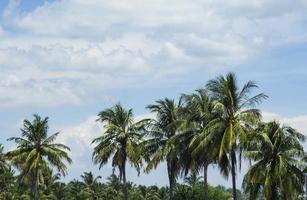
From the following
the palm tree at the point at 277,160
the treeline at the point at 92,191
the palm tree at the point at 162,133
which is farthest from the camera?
the treeline at the point at 92,191

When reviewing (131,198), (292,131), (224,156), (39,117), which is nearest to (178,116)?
(224,156)

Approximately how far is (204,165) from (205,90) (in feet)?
21.7

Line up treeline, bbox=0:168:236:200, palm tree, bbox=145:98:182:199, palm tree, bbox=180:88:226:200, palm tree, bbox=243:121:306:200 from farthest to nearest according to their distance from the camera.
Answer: treeline, bbox=0:168:236:200 < palm tree, bbox=145:98:182:199 < palm tree, bbox=180:88:226:200 < palm tree, bbox=243:121:306:200

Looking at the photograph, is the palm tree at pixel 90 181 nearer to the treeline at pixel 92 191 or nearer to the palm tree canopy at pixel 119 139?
the treeline at pixel 92 191

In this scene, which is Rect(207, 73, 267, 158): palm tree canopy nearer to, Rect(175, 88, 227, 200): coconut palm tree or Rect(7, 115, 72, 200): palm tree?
Rect(175, 88, 227, 200): coconut palm tree

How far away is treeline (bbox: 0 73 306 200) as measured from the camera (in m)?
46.6

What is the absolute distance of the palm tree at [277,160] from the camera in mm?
46156

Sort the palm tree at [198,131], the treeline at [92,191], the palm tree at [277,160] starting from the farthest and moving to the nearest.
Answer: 1. the treeline at [92,191]
2. the palm tree at [198,131]
3. the palm tree at [277,160]

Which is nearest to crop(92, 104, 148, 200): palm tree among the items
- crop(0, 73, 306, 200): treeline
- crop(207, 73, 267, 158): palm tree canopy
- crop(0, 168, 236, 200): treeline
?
crop(0, 73, 306, 200): treeline

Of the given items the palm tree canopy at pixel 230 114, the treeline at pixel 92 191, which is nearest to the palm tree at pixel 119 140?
the palm tree canopy at pixel 230 114

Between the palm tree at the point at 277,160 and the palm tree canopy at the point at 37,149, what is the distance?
33619 millimetres

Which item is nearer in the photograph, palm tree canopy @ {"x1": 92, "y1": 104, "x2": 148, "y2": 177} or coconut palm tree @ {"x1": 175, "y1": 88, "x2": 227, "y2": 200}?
coconut palm tree @ {"x1": 175, "y1": 88, "x2": 227, "y2": 200}

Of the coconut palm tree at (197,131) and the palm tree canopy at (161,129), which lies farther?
the palm tree canopy at (161,129)

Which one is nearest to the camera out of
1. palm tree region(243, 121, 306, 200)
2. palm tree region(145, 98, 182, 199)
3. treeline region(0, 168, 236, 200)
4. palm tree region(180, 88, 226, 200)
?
palm tree region(243, 121, 306, 200)
